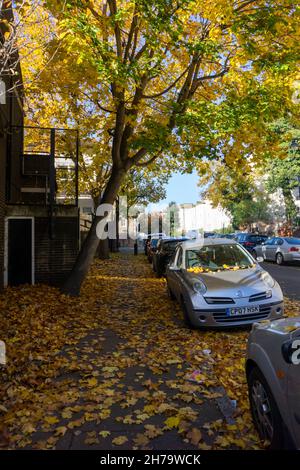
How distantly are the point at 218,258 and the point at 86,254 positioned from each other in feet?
13.2

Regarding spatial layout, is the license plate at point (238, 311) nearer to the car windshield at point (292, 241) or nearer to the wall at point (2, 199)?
the wall at point (2, 199)

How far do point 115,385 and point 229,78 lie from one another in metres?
9.27

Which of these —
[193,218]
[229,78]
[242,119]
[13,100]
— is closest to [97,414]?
[242,119]

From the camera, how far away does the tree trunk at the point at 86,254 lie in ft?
32.8

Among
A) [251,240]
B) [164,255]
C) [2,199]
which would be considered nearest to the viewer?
[2,199]

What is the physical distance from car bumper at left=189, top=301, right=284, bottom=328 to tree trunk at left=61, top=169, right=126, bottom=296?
447cm

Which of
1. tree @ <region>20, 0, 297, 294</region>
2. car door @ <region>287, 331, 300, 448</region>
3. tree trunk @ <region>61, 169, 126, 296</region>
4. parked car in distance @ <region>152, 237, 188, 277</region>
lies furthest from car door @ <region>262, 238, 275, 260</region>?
car door @ <region>287, 331, 300, 448</region>

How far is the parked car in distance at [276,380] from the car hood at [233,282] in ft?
9.34

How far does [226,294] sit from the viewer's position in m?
6.30

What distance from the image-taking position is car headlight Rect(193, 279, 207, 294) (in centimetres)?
648

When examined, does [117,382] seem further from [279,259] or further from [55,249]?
[279,259]

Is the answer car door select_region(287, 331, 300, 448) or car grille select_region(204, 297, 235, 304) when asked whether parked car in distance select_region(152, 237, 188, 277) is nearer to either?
car grille select_region(204, 297, 235, 304)

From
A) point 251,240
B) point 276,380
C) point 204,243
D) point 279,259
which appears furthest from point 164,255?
point 251,240

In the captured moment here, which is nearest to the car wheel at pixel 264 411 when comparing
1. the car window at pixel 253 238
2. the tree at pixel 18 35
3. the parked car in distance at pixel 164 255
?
the tree at pixel 18 35
